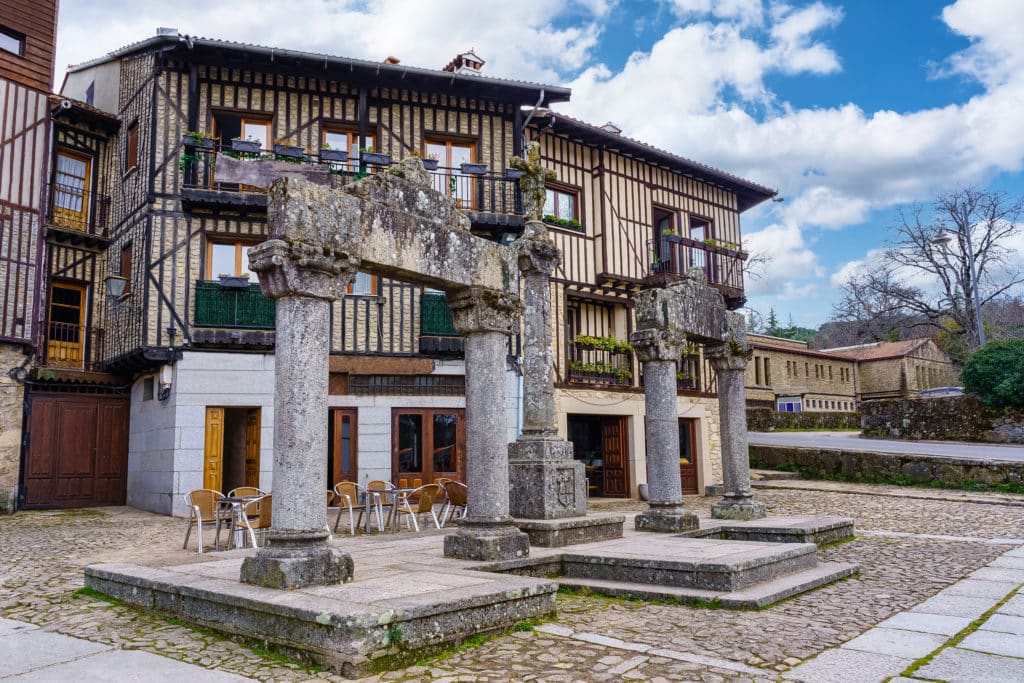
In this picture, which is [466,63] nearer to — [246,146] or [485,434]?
[246,146]

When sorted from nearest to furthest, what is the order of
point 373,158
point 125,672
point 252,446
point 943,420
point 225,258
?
point 125,672
point 373,158
point 225,258
point 252,446
point 943,420

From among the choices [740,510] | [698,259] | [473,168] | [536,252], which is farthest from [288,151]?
[698,259]

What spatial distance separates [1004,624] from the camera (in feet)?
16.1

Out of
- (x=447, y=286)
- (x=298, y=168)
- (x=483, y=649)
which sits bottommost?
(x=483, y=649)

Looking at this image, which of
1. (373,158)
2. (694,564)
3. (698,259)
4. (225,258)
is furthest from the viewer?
(698,259)

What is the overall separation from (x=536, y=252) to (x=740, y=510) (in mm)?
4215

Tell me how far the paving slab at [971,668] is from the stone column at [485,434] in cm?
307

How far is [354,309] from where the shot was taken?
45.8 feet

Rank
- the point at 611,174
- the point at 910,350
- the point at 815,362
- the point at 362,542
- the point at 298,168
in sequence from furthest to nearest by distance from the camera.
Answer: the point at 910,350 < the point at 815,362 < the point at 611,174 < the point at 298,168 < the point at 362,542

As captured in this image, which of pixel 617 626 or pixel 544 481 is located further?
pixel 544 481

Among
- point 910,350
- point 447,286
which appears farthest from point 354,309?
point 910,350

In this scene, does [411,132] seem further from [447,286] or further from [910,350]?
[910,350]

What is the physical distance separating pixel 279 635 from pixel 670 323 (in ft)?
18.9

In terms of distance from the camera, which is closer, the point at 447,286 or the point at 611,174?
the point at 447,286
